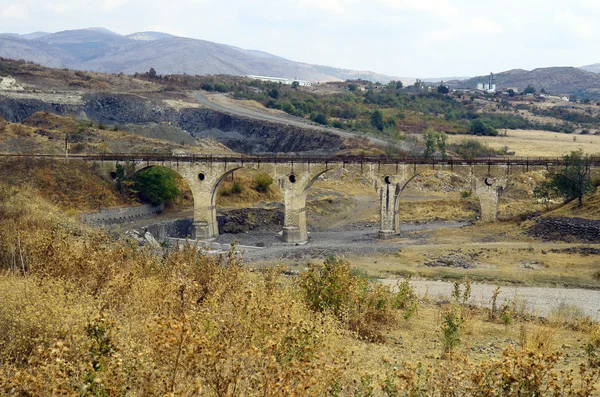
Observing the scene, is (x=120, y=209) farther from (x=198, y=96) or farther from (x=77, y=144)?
(x=198, y=96)

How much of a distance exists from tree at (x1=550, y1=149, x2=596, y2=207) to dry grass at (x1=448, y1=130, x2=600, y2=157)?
29292 mm

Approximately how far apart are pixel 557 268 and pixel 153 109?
68290mm

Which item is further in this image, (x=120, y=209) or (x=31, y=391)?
(x=120, y=209)

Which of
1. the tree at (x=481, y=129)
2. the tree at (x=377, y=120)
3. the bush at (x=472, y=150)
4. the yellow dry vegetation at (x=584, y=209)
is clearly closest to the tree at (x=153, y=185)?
the yellow dry vegetation at (x=584, y=209)

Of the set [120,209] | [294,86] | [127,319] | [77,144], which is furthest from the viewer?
[294,86]

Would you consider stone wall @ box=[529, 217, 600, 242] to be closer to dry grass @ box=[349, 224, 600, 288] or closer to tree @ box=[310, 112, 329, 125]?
dry grass @ box=[349, 224, 600, 288]

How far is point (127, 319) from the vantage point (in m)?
9.98

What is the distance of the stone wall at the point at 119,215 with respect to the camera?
4319 centimetres

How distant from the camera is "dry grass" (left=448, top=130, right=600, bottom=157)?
74.6 metres

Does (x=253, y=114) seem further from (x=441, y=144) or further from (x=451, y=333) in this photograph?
(x=451, y=333)

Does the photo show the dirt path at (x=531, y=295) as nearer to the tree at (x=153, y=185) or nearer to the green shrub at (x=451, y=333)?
the green shrub at (x=451, y=333)

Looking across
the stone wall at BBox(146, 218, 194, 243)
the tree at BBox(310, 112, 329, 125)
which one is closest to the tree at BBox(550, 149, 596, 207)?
the stone wall at BBox(146, 218, 194, 243)

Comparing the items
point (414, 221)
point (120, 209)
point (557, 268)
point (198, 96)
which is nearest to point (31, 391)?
point (557, 268)

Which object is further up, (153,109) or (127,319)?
(153,109)
